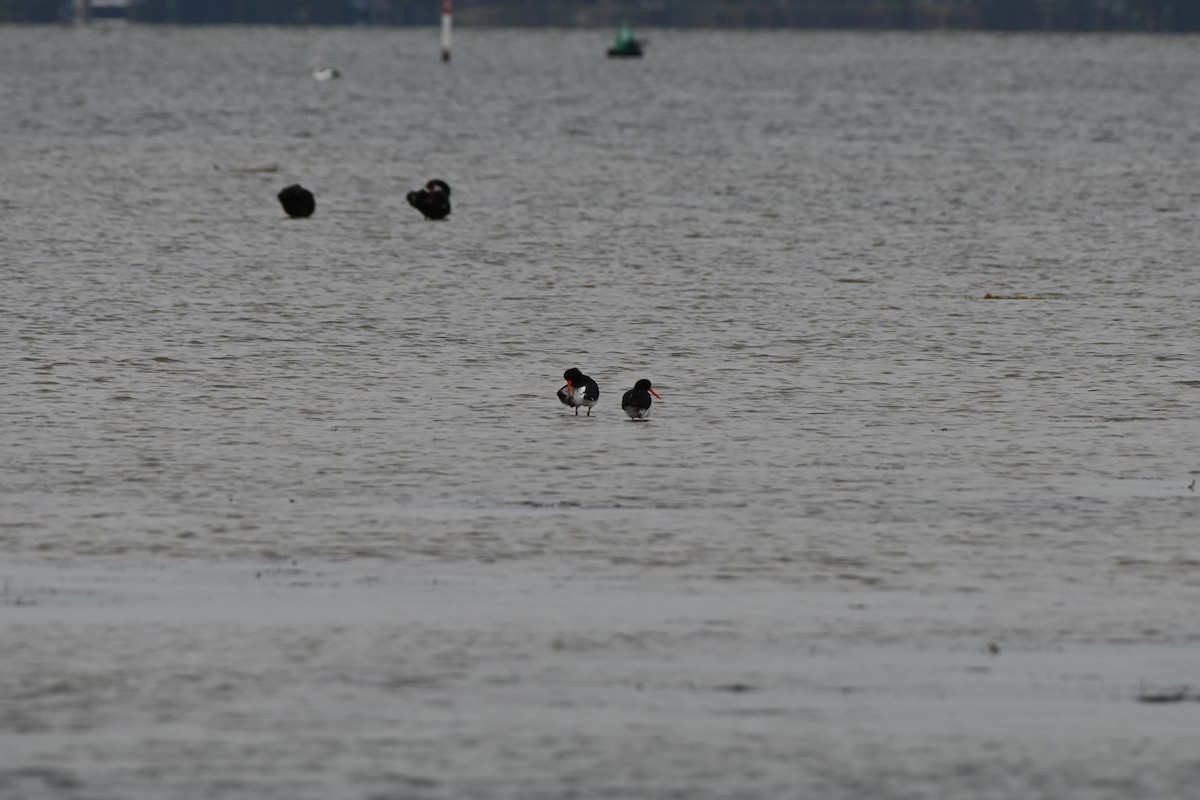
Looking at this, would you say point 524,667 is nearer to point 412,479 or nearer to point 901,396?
point 412,479

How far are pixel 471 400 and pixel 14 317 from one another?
649 centimetres

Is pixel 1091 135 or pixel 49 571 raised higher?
pixel 49 571

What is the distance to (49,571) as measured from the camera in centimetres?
1197

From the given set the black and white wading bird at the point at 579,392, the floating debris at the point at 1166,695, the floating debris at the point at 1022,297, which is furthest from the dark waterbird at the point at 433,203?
the floating debris at the point at 1166,695

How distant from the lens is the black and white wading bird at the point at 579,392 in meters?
17.3

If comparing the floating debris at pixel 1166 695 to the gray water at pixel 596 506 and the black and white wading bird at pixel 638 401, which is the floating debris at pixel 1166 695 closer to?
the gray water at pixel 596 506

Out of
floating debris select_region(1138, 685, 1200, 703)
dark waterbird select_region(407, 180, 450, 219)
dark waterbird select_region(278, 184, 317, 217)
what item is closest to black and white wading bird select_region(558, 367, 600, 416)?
floating debris select_region(1138, 685, 1200, 703)

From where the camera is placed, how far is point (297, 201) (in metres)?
35.3

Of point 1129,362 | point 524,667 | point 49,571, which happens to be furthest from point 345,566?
point 1129,362

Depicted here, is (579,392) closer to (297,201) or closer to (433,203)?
(433,203)

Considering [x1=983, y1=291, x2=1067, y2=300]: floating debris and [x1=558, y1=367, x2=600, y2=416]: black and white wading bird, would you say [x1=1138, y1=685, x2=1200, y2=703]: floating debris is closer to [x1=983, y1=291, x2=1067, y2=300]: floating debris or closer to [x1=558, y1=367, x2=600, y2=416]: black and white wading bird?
[x1=558, y1=367, x2=600, y2=416]: black and white wading bird

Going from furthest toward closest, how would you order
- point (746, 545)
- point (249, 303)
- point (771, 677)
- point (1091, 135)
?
point (1091, 135) → point (249, 303) → point (746, 545) → point (771, 677)

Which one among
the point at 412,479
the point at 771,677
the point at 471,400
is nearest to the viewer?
the point at 771,677

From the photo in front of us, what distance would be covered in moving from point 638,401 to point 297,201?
19282 millimetres
